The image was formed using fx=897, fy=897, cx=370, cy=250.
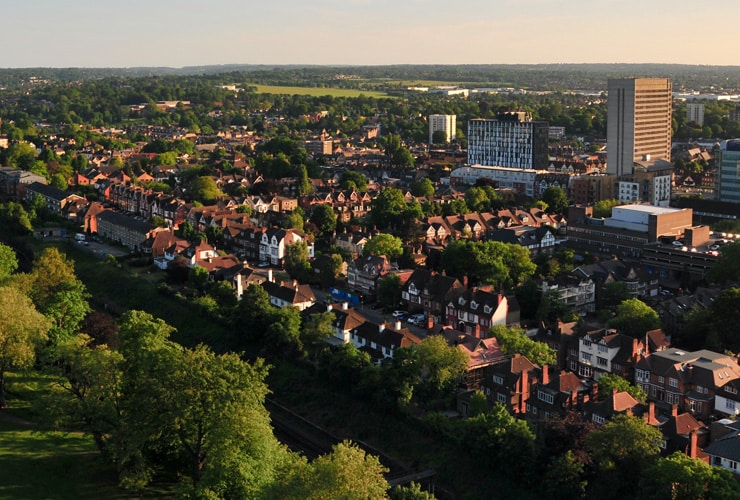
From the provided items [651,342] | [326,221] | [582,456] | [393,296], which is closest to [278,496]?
[582,456]

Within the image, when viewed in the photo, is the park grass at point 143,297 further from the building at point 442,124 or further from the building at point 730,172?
the building at point 442,124

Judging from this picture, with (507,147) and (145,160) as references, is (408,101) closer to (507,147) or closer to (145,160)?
(507,147)

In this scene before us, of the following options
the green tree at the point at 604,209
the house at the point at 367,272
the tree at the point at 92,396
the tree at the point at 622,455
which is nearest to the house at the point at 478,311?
the house at the point at 367,272

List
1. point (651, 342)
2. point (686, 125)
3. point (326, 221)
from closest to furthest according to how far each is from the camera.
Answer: point (651, 342) < point (326, 221) < point (686, 125)

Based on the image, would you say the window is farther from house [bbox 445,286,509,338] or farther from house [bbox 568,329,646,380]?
house [bbox 445,286,509,338]

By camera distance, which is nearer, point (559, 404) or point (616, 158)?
point (559, 404)

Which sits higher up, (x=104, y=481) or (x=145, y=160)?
(x=145, y=160)
